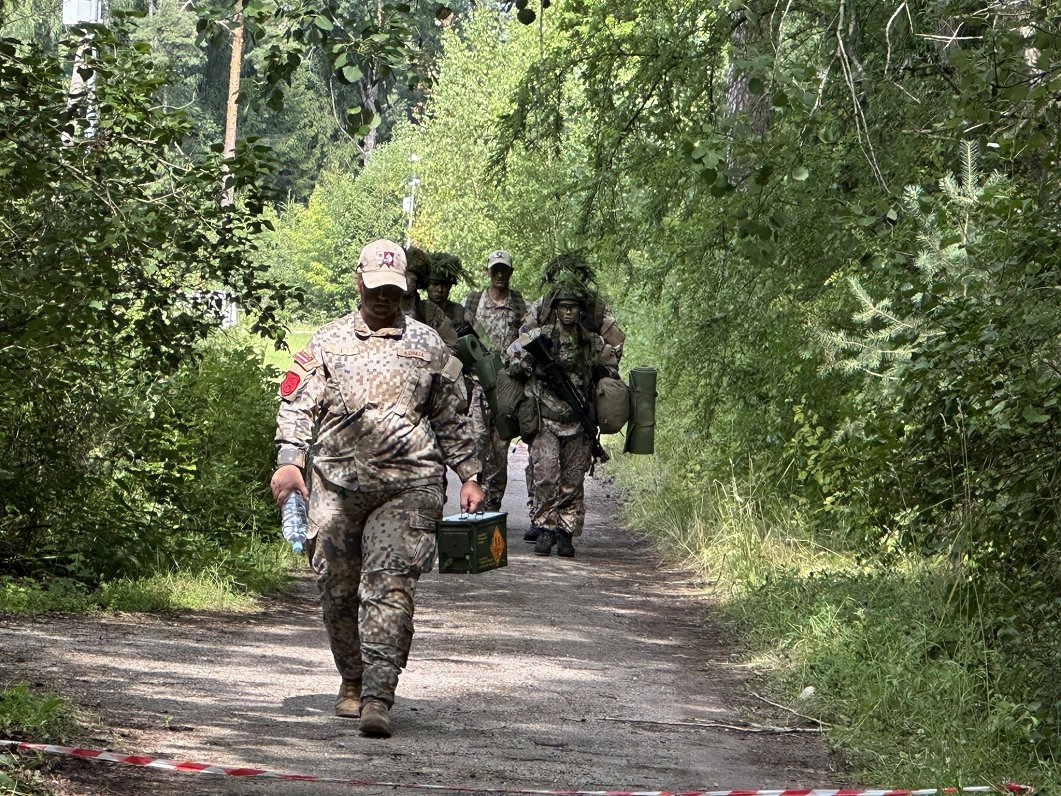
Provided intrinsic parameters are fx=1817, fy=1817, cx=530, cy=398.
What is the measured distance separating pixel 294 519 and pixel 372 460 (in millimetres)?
430

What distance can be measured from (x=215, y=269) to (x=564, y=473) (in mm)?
5211

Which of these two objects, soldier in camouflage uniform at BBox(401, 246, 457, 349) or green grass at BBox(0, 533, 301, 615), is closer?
green grass at BBox(0, 533, 301, 615)

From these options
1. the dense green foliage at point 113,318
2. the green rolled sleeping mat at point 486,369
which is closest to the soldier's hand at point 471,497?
the dense green foliage at point 113,318

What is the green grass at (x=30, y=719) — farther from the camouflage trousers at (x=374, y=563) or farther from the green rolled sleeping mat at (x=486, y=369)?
the green rolled sleeping mat at (x=486, y=369)

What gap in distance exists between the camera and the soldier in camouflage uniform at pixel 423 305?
45.9ft

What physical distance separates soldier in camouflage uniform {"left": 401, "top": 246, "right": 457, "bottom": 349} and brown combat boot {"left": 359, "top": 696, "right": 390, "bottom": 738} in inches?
264

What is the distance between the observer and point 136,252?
9445 mm

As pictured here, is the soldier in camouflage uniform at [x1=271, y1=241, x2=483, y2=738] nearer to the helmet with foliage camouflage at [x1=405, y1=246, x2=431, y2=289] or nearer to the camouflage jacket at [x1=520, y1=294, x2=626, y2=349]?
the helmet with foliage camouflage at [x1=405, y1=246, x2=431, y2=289]

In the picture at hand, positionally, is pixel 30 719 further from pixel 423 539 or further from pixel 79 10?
pixel 79 10

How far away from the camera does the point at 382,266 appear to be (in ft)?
24.8

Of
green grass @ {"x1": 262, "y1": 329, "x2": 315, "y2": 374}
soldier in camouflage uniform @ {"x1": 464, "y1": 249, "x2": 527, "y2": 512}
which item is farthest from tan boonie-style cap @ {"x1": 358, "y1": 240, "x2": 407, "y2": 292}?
green grass @ {"x1": 262, "y1": 329, "x2": 315, "y2": 374}

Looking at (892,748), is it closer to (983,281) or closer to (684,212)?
(983,281)

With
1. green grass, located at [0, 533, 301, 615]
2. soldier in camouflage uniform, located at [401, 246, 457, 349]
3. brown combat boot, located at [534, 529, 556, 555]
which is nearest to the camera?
green grass, located at [0, 533, 301, 615]

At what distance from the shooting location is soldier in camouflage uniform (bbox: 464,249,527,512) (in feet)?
52.2
